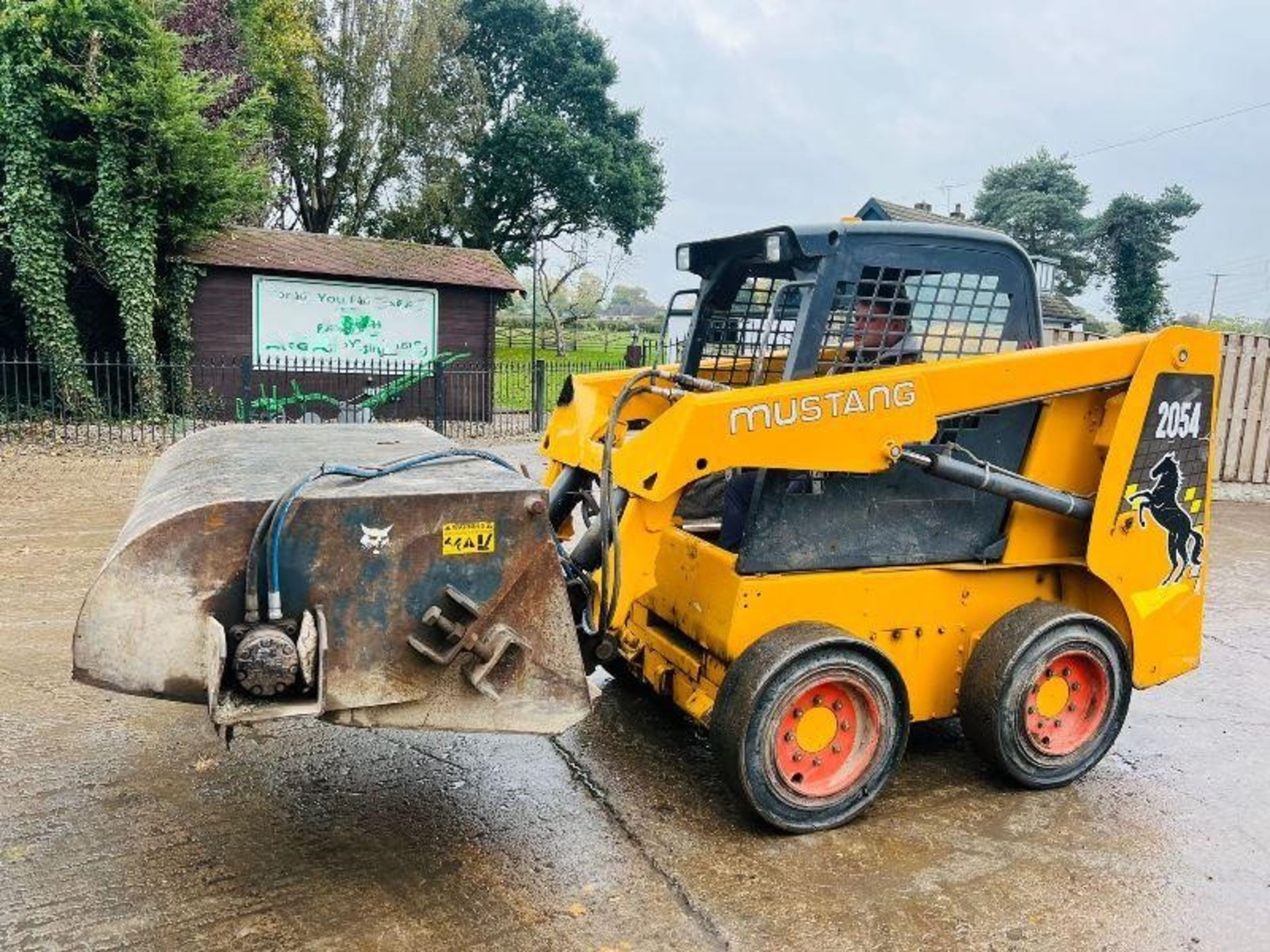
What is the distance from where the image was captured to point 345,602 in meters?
2.96

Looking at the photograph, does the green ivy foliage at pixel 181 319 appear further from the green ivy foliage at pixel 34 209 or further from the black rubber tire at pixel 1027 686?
the black rubber tire at pixel 1027 686

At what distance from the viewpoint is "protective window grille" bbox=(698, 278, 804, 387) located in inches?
177

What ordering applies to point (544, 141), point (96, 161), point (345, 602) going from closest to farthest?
point (345, 602) < point (96, 161) < point (544, 141)

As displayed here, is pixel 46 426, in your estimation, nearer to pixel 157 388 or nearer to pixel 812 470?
pixel 157 388

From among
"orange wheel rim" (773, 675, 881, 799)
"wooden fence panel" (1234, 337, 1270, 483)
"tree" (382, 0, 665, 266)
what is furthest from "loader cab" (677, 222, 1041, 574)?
"tree" (382, 0, 665, 266)

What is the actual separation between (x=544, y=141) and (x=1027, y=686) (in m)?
29.7

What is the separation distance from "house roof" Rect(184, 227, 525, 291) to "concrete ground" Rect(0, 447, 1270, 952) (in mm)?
12700

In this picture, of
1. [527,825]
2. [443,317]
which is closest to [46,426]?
[443,317]

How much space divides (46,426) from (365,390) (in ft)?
15.7

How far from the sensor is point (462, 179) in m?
29.7

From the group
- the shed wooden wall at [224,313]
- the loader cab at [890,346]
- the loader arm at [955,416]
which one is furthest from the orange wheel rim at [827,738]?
the shed wooden wall at [224,313]

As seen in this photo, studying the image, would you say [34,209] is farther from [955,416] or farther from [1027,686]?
[1027,686]

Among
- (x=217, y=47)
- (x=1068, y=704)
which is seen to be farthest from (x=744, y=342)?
(x=217, y=47)

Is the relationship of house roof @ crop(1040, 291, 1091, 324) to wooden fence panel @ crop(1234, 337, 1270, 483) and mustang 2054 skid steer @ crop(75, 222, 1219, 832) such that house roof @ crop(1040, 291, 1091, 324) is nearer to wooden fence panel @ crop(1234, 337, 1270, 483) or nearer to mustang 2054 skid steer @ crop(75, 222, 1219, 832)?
wooden fence panel @ crop(1234, 337, 1270, 483)
